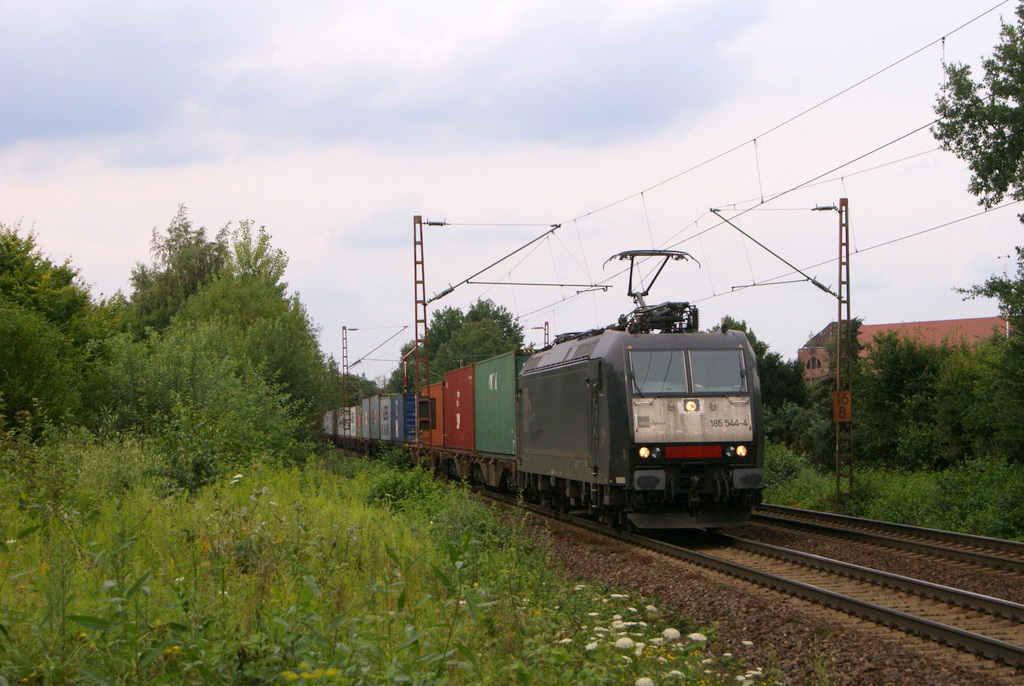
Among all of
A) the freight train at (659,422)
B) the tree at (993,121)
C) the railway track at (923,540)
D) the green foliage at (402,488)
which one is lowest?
the railway track at (923,540)

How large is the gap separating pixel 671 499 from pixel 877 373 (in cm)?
2743

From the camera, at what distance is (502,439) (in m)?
21.4

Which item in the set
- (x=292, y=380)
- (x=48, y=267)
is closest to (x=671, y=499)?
(x=292, y=380)

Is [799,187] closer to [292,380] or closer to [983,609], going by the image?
[983,609]

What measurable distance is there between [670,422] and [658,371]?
0.80 metres

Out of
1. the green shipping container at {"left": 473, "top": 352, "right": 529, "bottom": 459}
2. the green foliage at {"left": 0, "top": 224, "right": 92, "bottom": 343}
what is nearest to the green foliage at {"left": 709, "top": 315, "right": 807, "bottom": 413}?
the green shipping container at {"left": 473, "top": 352, "right": 529, "bottom": 459}

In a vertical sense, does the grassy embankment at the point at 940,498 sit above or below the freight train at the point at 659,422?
below

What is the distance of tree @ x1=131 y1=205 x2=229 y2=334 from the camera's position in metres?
48.7

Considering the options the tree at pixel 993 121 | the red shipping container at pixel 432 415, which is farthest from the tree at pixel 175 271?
the tree at pixel 993 121

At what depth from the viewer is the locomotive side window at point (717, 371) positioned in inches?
538

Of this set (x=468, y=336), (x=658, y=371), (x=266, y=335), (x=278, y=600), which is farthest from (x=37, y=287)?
(x=468, y=336)

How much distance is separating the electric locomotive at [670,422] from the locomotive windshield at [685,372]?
15 mm

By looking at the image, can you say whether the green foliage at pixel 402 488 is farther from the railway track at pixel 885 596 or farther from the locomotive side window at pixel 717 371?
the locomotive side window at pixel 717 371


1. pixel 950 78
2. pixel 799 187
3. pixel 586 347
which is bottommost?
pixel 586 347
